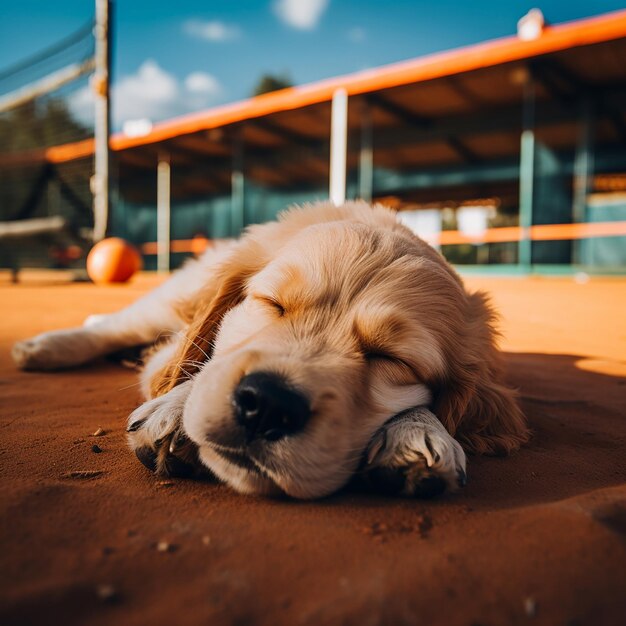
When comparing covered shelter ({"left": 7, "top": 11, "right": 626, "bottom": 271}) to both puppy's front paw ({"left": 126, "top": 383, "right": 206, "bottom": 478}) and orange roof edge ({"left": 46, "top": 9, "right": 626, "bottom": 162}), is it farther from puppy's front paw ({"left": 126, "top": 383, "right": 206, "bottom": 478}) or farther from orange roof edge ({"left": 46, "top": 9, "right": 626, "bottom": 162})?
puppy's front paw ({"left": 126, "top": 383, "right": 206, "bottom": 478})

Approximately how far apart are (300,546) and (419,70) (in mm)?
12939

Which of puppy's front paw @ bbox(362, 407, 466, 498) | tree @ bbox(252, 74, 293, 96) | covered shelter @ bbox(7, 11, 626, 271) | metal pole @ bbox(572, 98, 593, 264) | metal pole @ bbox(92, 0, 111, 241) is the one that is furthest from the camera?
tree @ bbox(252, 74, 293, 96)

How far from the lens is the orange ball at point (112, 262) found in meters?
12.6

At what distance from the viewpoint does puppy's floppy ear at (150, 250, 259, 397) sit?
2551 mm

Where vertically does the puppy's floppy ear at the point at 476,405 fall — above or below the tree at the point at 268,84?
below

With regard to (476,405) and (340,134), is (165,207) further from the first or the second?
(476,405)

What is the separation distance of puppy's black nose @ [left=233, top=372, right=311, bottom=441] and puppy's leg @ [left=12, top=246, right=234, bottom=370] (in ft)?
6.76

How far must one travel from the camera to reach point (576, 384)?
376 cm

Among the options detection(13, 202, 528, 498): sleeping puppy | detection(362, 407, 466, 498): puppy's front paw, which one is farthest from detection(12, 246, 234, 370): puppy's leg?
detection(362, 407, 466, 498): puppy's front paw

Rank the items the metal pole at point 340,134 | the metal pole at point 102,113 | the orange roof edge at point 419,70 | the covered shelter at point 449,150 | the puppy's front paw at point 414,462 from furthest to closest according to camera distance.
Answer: the metal pole at point 102,113
the metal pole at point 340,134
the covered shelter at point 449,150
the orange roof edge at point 419,70
the puppy's front paw at point 414,462

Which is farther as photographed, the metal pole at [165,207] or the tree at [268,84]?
the tree at [268,84]

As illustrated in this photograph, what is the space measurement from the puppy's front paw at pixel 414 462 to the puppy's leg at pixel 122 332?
206 centimetres

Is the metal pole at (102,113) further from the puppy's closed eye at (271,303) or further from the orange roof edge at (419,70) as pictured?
the puppy's closed eye at (271,303)

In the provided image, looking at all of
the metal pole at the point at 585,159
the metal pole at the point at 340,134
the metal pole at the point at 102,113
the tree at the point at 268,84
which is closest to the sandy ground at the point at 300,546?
the metal pole at the point at 340,134
